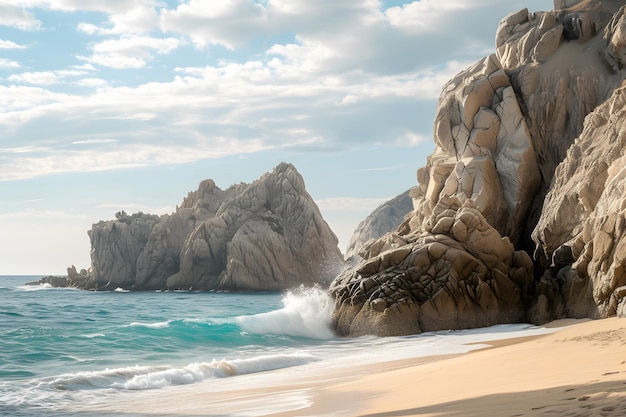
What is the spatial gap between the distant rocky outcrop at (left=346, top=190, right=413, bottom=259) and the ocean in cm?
7941

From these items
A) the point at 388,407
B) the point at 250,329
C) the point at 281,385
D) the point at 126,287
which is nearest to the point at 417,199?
the point at 250,329

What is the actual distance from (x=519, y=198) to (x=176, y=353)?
14126mm

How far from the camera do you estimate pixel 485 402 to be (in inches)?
247

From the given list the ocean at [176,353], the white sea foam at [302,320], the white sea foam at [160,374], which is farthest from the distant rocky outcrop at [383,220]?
the white sea foam at [160,374]

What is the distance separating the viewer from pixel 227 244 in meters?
66.1

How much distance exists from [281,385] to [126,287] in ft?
220

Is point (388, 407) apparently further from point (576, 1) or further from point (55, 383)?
point (576, 1)

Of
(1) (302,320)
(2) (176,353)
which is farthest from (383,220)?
(2) (176,353)

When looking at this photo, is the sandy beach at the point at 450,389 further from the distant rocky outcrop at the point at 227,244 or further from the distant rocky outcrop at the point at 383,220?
the distant rocky outcrop at the point at 383,220

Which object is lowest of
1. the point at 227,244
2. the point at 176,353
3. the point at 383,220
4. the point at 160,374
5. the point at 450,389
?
the point at 176,353

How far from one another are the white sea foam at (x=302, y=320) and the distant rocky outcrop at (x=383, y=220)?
79.6 m

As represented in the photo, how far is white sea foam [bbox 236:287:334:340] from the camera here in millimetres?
20406

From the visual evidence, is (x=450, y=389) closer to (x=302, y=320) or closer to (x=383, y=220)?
(x=302, y=320)

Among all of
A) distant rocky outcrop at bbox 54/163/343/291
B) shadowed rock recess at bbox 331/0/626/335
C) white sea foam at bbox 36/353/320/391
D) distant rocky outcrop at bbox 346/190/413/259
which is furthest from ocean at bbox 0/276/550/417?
distant rocky outcrop at bbox 346/190/413/259
